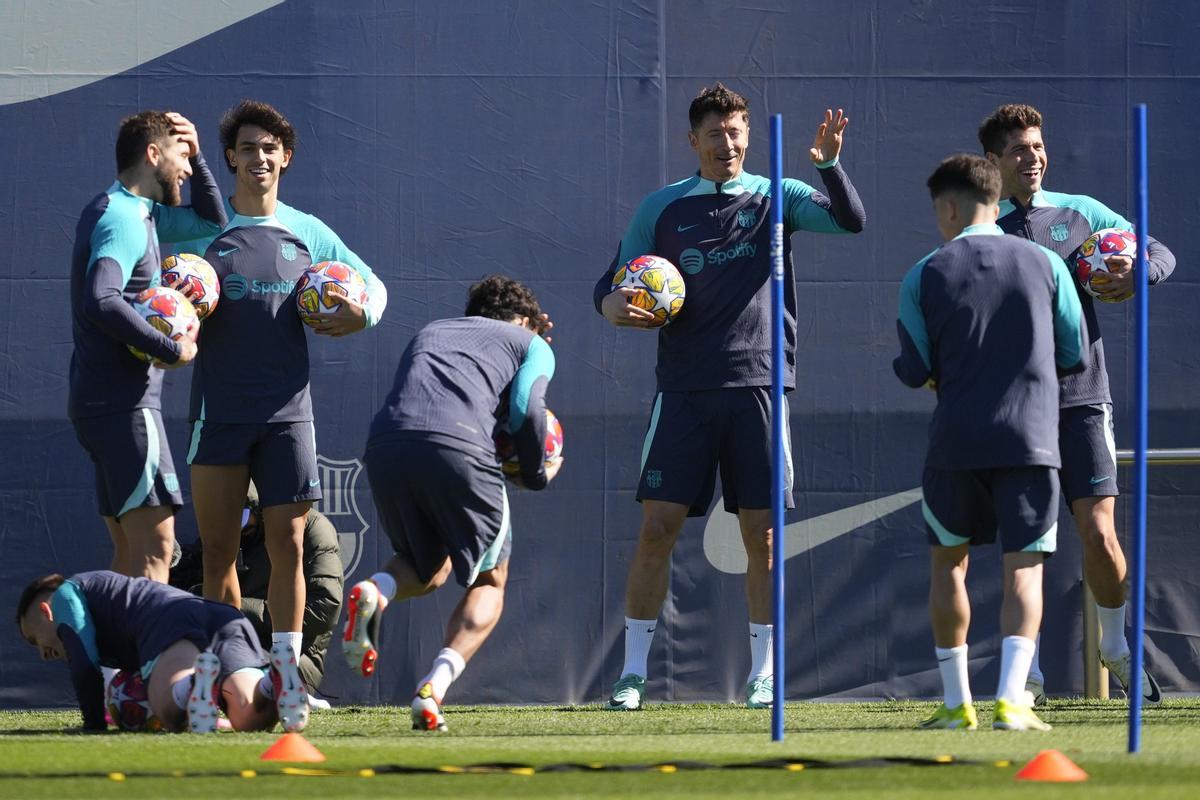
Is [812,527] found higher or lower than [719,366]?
lower

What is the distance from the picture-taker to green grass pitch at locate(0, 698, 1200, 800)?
3.35m

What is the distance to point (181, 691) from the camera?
4.84 m

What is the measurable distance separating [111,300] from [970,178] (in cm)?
258

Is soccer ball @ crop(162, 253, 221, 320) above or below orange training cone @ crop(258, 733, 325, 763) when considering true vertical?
above

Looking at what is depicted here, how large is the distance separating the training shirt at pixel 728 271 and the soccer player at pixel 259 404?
1.06 metres

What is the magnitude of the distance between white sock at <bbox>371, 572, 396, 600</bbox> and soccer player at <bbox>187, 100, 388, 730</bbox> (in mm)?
686

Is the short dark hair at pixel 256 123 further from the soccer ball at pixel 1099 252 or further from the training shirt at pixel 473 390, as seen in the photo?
the soccer ball at pixel 1099 252

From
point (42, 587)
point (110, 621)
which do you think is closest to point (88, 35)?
point (42, 587)

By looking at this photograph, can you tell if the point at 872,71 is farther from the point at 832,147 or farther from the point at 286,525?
the point at 286,525

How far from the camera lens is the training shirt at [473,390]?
483cm

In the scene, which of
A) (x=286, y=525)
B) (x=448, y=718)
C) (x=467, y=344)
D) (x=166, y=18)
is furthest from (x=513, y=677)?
(x=166, y=18)

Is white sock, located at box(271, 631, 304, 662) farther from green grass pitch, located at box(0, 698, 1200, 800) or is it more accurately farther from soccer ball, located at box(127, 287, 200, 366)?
soccer ball, located at box(127, 287, 200, 366)

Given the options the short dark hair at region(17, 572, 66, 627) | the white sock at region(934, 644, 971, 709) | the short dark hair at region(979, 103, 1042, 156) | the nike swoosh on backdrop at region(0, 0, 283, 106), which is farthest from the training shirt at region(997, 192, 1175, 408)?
the short dark hair at region(17, 572, 66, 627)

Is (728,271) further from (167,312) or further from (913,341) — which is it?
(167,312)
